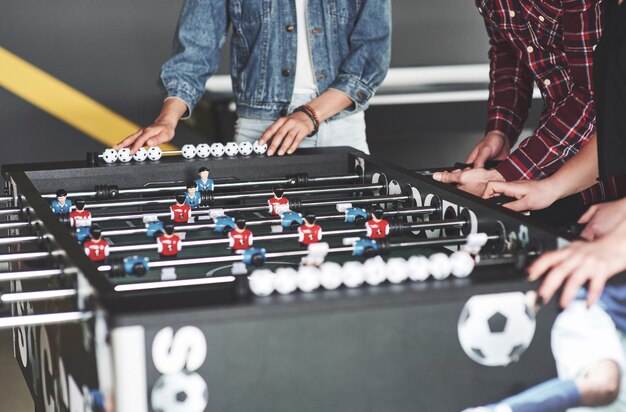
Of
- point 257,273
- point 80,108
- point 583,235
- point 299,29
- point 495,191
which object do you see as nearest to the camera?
point 257,273

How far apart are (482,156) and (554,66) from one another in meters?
0.34

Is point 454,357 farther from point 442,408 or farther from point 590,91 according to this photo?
point 590,91

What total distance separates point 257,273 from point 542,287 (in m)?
0.45

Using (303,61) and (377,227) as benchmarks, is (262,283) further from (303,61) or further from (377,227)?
(303,61)

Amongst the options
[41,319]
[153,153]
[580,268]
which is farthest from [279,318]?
[153,153]

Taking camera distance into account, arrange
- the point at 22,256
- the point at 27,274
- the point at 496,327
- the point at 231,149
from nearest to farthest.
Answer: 1. the point at 496,327
2. the point at 27,274
3. the point at 22,256
4. the point at 231,149

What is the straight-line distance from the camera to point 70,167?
2.43 meters

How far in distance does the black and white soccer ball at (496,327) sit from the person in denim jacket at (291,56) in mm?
1584

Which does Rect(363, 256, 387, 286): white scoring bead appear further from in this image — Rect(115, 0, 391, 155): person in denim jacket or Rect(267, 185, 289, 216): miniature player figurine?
Rect(115, 0, 391, 155): person in denim jacket

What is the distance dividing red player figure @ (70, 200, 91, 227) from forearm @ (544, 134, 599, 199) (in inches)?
41.3

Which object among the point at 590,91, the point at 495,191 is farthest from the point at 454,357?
the point at 590,91

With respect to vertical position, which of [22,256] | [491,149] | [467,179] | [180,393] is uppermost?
[491,149]

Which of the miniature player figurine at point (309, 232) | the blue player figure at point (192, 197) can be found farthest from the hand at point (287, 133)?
the miniature player figurine at point (309, 232)

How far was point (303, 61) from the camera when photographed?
3.05 metres
